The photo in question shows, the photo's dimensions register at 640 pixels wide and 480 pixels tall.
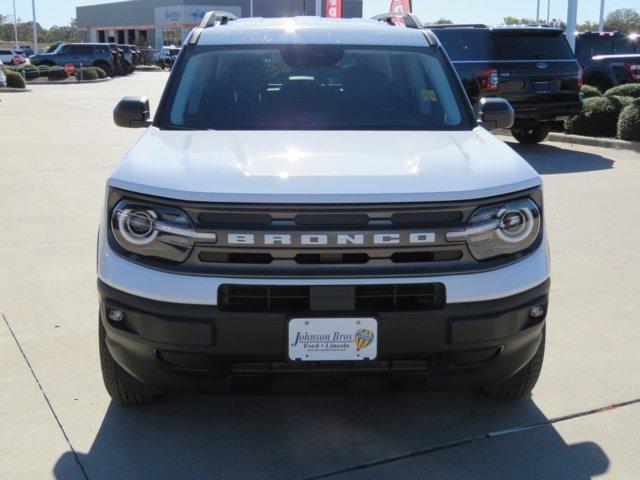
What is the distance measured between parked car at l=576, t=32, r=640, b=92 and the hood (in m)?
15.2

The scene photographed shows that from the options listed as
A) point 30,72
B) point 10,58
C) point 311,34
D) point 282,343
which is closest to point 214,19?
point 311,34

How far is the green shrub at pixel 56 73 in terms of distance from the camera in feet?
130

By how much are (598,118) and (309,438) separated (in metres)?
11.4

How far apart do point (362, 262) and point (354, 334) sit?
270mm

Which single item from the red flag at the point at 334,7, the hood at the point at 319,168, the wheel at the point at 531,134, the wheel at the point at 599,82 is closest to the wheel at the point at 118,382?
the hood at the point at 319,168

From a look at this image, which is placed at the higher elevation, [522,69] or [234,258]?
[522,69]

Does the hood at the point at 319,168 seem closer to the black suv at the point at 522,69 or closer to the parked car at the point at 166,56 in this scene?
the black suv at the point at 522,69

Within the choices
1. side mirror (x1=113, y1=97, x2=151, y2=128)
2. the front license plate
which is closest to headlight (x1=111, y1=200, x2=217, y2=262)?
the front license plate

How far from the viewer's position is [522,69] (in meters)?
12.3

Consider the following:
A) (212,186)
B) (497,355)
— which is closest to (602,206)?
(497,355)

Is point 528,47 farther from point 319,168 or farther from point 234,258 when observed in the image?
point 234,258

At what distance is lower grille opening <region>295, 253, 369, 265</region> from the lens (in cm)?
309

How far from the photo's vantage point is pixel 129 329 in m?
3.17

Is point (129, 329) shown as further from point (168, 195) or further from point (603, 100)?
point (603, 100)
